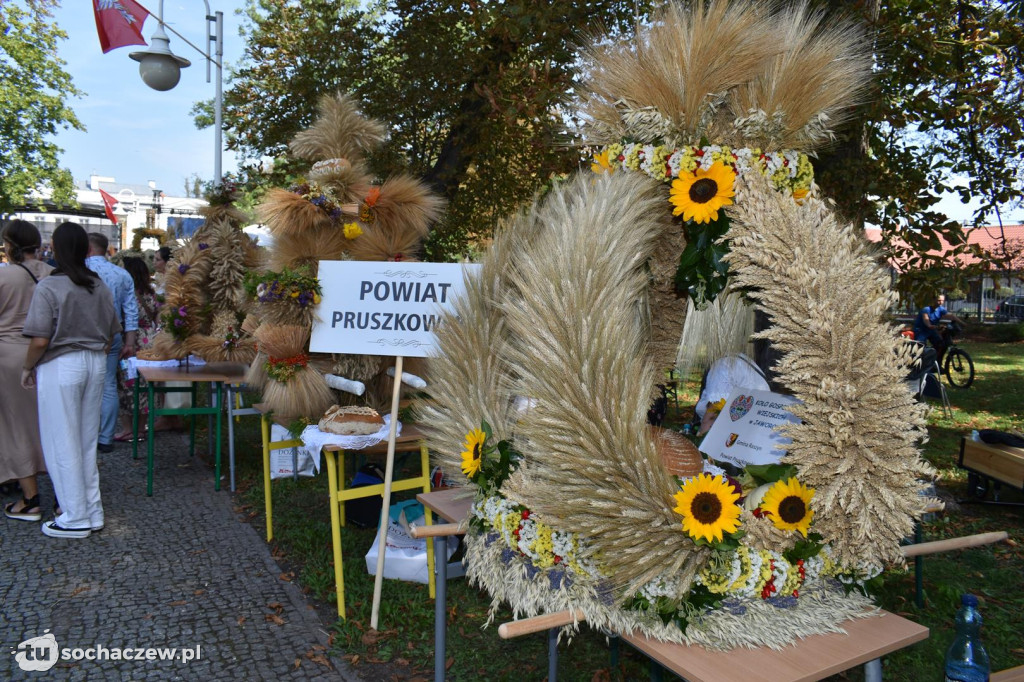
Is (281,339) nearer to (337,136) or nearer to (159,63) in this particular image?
(337,136)

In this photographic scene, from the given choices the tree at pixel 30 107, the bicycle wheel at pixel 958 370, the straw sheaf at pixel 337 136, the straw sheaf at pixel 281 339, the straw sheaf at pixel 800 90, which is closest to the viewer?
the straw sheaf at pixel 800 90

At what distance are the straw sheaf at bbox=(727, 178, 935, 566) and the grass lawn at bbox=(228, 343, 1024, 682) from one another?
51 centimetres

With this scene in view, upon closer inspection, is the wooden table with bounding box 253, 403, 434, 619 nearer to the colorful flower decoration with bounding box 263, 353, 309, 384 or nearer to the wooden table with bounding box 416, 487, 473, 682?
the colorful flower decoration with bounding box 263, 353, 309, 384

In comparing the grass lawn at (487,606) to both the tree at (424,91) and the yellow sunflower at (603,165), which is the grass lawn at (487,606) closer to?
the yellow sunflower at (603,165)

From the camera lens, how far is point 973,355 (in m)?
16.9

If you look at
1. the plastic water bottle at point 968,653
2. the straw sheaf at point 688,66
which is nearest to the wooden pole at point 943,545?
the plastic water bottle at point 968,653

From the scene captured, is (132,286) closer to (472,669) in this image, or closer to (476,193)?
(476,193)

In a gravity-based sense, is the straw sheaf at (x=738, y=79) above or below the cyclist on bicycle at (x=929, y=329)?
above

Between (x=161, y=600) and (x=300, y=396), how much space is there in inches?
52.5

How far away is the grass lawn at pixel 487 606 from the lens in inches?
129

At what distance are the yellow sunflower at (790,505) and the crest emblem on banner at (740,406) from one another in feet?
2.12

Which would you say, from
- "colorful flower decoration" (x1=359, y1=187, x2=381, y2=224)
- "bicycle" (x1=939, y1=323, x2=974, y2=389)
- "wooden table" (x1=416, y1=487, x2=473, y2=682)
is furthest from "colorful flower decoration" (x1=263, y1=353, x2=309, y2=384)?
"bicycle" (x1=939, y1=323, x2=974, y2=389)

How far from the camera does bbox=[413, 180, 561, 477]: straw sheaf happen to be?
90.7 inches

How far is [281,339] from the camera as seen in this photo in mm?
3773
